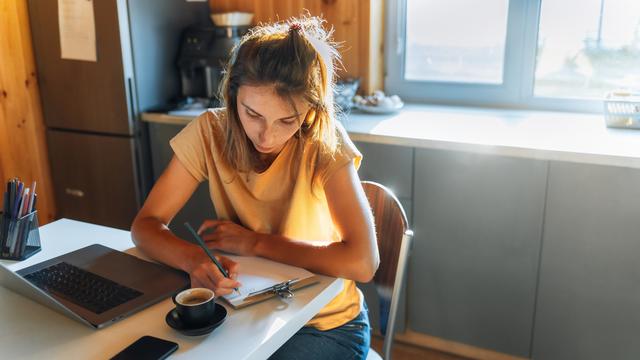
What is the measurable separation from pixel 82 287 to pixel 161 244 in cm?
19

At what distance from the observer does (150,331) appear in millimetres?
972

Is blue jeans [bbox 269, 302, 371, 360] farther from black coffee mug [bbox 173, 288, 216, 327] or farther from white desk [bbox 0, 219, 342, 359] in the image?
black coffee mug [bbox 173, 288, 216, 327]

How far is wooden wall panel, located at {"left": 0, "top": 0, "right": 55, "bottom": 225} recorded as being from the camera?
245 centimetres

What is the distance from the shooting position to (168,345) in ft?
2.99

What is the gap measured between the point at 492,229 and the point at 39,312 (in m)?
1.45

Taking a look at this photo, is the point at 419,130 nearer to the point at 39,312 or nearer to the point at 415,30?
the point at 415,30

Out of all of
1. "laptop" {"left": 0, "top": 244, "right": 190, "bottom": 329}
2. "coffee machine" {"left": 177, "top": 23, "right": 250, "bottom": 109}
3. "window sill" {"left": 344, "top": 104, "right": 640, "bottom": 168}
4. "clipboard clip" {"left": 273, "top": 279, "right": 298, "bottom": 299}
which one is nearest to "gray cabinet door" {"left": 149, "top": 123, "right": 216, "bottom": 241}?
"coffee machine" {"left": 177, "top": 23, "right": 250, "bottom": 109}

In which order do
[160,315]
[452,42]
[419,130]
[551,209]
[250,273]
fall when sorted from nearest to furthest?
[160,315], [250,273], [551,209], [419,130], [452,42]

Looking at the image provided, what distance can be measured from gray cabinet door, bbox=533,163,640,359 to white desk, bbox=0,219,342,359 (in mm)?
1066

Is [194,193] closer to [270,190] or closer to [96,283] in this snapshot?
[270,190]

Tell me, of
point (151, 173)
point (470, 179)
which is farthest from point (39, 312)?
point (151, 173)

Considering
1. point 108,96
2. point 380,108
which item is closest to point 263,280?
point 380,108

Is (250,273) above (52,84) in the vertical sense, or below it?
below

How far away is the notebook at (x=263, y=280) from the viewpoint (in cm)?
106
